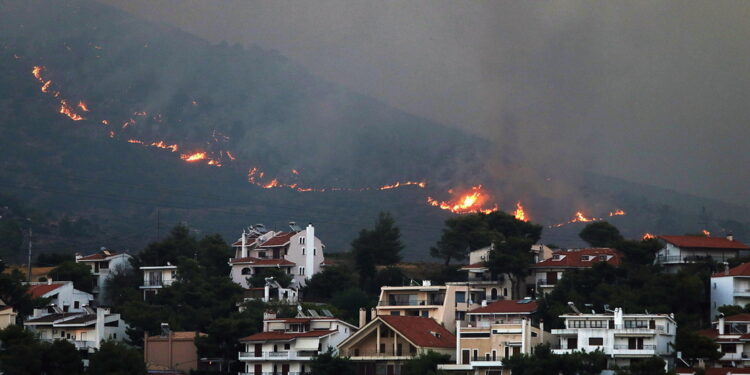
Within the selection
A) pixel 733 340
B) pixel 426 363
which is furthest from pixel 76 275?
pixel 733 340

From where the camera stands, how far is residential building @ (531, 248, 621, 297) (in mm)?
93000

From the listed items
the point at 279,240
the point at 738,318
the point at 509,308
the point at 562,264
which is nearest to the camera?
the point at 738,318

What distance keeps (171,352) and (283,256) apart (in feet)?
77.7

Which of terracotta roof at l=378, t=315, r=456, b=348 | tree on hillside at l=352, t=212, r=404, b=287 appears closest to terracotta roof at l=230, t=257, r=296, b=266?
tree on hillside at l=352, t=212, r=404, b=287

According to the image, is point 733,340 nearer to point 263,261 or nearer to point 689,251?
point 689,251

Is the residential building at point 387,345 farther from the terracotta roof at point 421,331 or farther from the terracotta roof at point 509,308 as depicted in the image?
the terracotta roof at point 509,308

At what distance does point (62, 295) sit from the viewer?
96062 mm

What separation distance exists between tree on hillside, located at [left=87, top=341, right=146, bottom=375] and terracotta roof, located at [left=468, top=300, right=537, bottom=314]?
2138 cm

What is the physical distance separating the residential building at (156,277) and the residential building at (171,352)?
663 inches

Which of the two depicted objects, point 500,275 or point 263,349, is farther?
point 500,275

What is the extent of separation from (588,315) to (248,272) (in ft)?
122

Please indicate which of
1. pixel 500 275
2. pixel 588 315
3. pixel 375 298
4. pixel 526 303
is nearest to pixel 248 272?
pixel 375 298

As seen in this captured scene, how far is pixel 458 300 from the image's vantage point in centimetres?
9069

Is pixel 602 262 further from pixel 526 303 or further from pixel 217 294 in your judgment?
pixel 217 294
